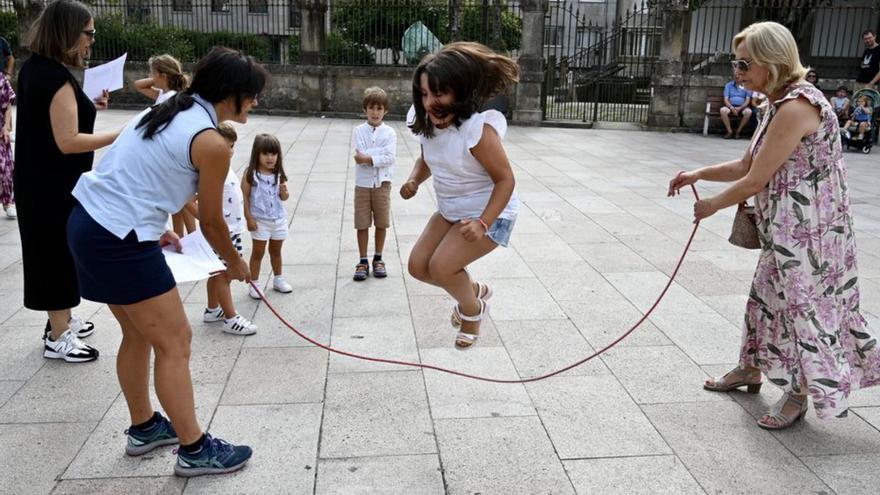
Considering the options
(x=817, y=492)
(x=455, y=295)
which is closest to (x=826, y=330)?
(x=817, y=492)

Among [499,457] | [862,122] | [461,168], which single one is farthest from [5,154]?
[862,122]

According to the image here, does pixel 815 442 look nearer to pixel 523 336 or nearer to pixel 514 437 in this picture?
pixel 514 437

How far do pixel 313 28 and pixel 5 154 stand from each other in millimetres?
11836

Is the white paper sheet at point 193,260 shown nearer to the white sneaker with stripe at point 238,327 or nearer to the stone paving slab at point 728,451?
the white sneaker with stripe at point 238,327

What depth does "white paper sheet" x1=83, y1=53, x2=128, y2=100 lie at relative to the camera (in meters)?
4.01

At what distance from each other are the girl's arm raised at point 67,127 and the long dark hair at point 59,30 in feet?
0.61

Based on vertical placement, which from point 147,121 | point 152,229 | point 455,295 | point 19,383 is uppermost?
point 147,121

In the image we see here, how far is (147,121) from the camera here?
2822 mm

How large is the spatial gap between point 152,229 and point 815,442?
3126mm

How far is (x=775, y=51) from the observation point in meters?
3.34

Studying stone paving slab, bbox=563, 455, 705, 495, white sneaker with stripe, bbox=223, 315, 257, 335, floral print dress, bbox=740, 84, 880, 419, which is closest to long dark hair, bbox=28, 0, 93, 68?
white sneaker with stripe, bbox=223, 315, 257, 335

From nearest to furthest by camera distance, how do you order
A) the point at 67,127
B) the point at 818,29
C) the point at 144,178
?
the point at 144,178 → the point at 67,127 → the point at 818,29

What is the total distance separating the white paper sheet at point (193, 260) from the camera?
3.00 meters

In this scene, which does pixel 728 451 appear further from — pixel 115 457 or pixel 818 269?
pixel 115 457
